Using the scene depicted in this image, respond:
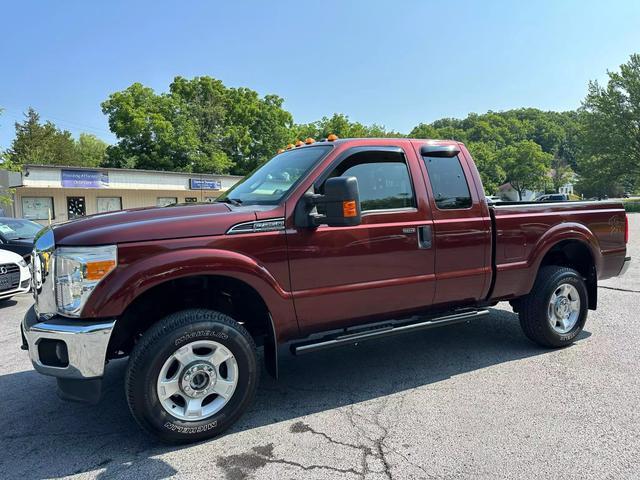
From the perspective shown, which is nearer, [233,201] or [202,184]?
[233,201]

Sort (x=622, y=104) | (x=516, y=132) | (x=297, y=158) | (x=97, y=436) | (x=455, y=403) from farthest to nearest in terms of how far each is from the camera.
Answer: (x=516, y=132) → (x=622, y=104) → (x=297, y=158) → (x=455, y=403) → (x=97, y=436)

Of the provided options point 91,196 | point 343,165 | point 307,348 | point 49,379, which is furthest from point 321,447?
point 91,196

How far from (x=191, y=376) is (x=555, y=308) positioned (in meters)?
3.72

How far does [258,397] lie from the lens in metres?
3.91

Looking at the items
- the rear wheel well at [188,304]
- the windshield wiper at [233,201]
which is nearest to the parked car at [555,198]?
the windshield wiper at [233,201]

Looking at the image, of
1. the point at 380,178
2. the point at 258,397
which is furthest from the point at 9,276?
the point at 380,178

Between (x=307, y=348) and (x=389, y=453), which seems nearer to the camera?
(x=389, y=453)

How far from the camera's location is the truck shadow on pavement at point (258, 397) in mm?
2980

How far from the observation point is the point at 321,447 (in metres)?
3.08

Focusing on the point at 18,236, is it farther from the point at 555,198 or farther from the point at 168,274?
the point at 555,198

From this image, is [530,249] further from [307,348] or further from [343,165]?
[307,348]

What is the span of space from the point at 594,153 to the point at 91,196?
50.3 meters

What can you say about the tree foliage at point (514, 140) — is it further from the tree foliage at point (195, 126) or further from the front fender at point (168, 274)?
the front fender at point (168, 274)

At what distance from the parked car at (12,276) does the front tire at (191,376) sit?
5663mm
